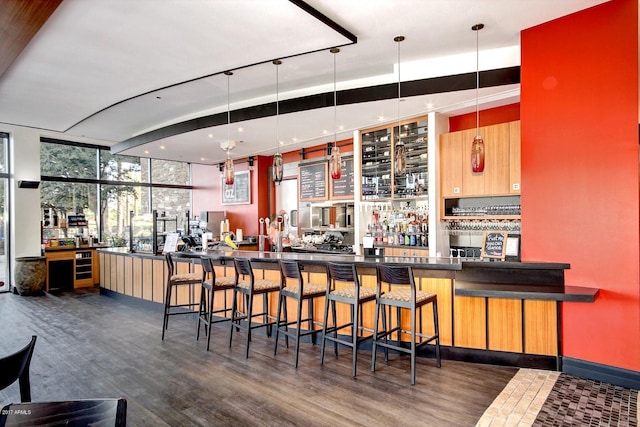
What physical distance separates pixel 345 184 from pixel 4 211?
A: 7260 mm

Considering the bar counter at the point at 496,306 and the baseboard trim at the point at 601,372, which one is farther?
the bar counter at the point at 496,306

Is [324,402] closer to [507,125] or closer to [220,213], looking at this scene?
[507,125]

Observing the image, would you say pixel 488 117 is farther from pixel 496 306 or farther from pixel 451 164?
pixel 496 306

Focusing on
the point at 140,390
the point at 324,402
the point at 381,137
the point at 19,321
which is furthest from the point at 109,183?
the point at 324,402

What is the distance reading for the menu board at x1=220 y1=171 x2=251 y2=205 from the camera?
31.0 feet

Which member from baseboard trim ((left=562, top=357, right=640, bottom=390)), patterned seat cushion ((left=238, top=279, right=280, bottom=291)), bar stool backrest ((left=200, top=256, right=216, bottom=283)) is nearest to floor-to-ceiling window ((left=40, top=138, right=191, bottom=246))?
bar stool backrest ((left=200, top=256, right=216, bottom=283))

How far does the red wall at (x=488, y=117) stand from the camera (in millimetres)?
5375

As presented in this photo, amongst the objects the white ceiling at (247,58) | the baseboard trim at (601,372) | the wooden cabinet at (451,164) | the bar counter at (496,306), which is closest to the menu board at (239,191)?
the white ceiling at (247,58)

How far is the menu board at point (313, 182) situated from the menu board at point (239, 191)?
176 cm

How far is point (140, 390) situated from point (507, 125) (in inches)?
211

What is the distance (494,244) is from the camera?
12.6 ft

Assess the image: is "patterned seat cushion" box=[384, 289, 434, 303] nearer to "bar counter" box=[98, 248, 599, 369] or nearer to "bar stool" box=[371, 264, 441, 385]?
"bar stool" box=[371, 264, 441, 385]

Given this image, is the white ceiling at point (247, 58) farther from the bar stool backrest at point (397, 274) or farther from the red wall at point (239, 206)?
the bar stool backrest at point (397, 274)

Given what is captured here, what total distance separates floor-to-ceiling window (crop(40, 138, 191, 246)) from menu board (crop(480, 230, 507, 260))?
697cm
